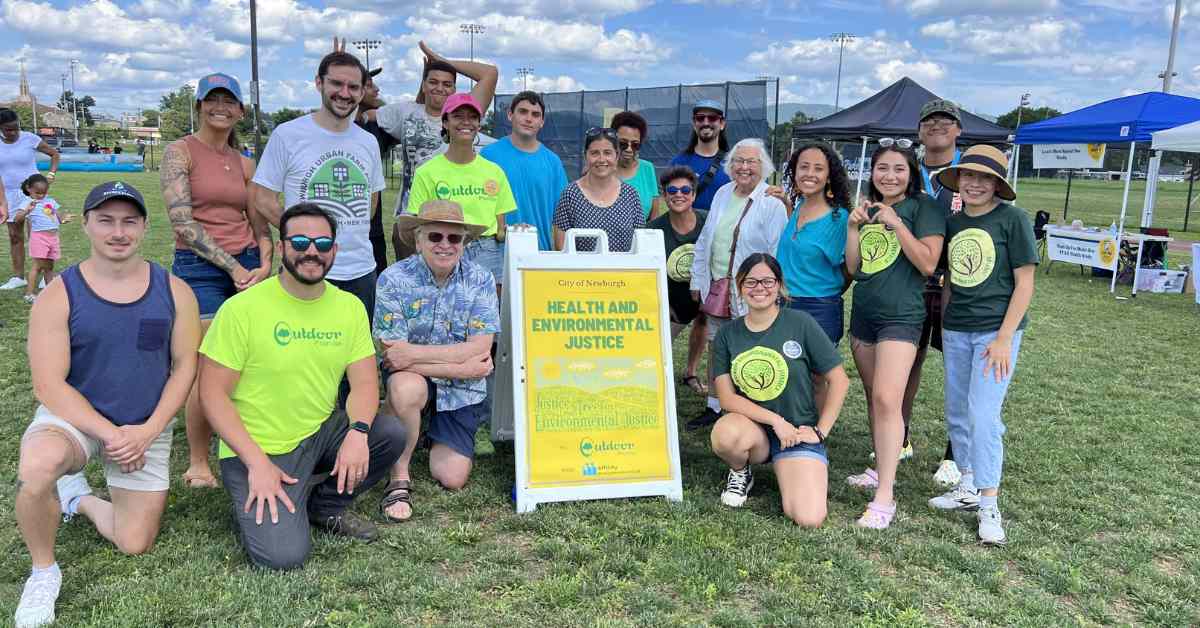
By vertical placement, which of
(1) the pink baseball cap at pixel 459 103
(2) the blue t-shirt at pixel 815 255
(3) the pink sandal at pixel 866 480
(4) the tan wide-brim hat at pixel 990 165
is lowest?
(3) the pink sandal at pixel 866 480

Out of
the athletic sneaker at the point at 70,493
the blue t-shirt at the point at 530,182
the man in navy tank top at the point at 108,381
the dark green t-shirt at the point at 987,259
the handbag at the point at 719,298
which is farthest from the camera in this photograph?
the blue t-shirt at the point at 530,182

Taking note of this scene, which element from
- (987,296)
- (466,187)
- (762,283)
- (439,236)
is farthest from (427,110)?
(987,296)

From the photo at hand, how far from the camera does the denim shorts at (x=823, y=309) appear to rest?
4031 mm

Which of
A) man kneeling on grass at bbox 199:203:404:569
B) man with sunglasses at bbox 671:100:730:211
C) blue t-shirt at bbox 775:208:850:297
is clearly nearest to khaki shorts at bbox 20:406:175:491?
man kneeling on grass at bbox 199:203:404:569

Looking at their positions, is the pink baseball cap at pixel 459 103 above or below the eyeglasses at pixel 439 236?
above

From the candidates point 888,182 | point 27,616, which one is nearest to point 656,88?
point 888,182

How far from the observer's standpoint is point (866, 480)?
13.6 ft

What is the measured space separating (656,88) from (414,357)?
20032 millimetres

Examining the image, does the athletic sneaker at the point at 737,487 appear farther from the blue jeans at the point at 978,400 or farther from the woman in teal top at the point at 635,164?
the woman in teal top at the point at 635,164

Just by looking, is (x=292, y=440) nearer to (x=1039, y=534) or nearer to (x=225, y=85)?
(x=225, y=85)

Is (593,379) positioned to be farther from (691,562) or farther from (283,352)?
(283,352)

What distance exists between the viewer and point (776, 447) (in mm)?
3859

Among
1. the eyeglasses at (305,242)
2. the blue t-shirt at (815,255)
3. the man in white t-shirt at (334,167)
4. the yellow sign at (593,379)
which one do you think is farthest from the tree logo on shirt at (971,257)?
the man in white t-shirt at (334,167)

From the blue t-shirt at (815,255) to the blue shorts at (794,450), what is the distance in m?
0.75
